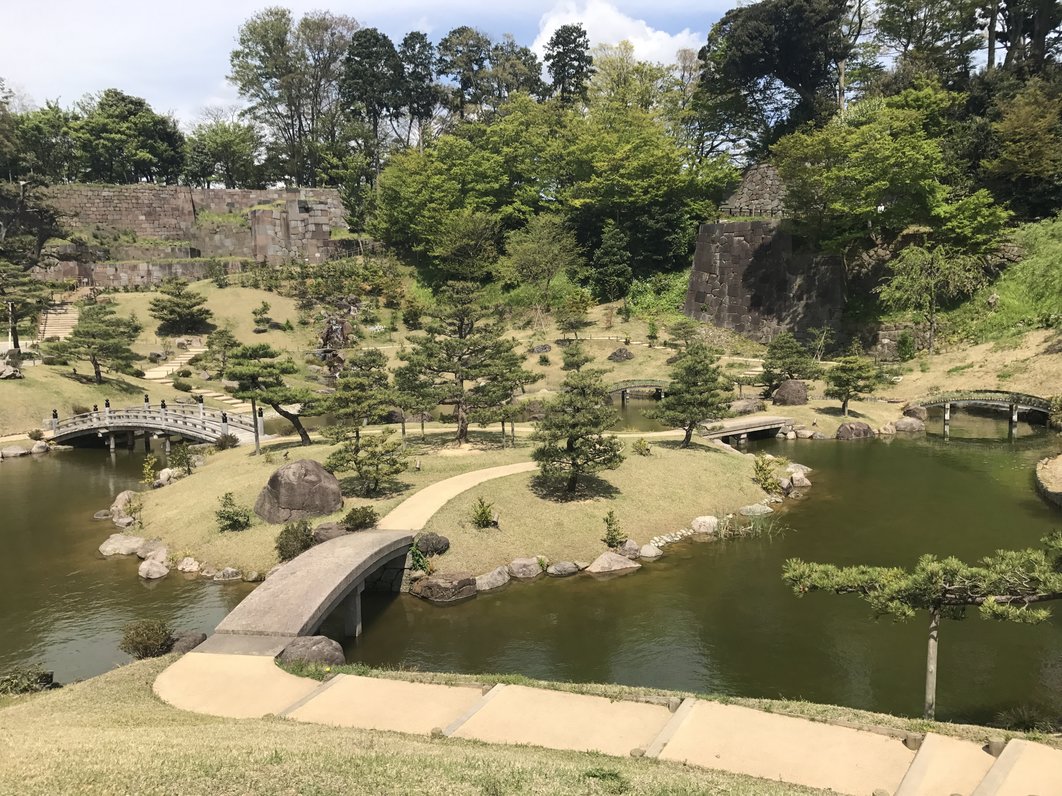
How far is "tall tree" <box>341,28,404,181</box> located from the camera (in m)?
73.6

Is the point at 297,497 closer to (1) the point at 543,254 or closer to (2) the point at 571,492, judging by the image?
(2) the point at 571,492

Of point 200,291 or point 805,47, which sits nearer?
point 805,47

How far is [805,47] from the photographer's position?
56344 mm

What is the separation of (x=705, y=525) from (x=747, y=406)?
671 inches

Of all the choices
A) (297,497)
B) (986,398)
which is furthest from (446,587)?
(986,398)

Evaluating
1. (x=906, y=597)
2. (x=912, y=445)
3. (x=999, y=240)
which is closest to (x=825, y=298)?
(x=999, y=240)

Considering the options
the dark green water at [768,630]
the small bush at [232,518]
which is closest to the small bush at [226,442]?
the small bush at [232,518]

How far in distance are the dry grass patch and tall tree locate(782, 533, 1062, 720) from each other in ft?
35.3

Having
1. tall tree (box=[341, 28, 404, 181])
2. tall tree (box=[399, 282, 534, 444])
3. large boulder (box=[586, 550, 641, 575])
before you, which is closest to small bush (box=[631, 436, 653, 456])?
tall tree (box=[399, 282, 534, 444])

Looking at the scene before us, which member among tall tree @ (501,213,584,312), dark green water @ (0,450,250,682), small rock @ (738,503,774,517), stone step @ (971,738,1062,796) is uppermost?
tall tree @ (501,213,584,312)

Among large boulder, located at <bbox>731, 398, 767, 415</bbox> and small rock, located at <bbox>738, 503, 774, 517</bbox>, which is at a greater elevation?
large boulder, located at <bbox>731, 398, 767, 415</bbox>

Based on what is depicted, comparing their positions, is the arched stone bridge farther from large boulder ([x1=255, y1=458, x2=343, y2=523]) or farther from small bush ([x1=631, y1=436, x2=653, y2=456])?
small bush ([x1=631, y1=436, x2=653, y2=456])

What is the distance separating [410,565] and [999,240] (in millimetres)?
46746

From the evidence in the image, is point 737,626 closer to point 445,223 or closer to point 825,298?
point 825,298
